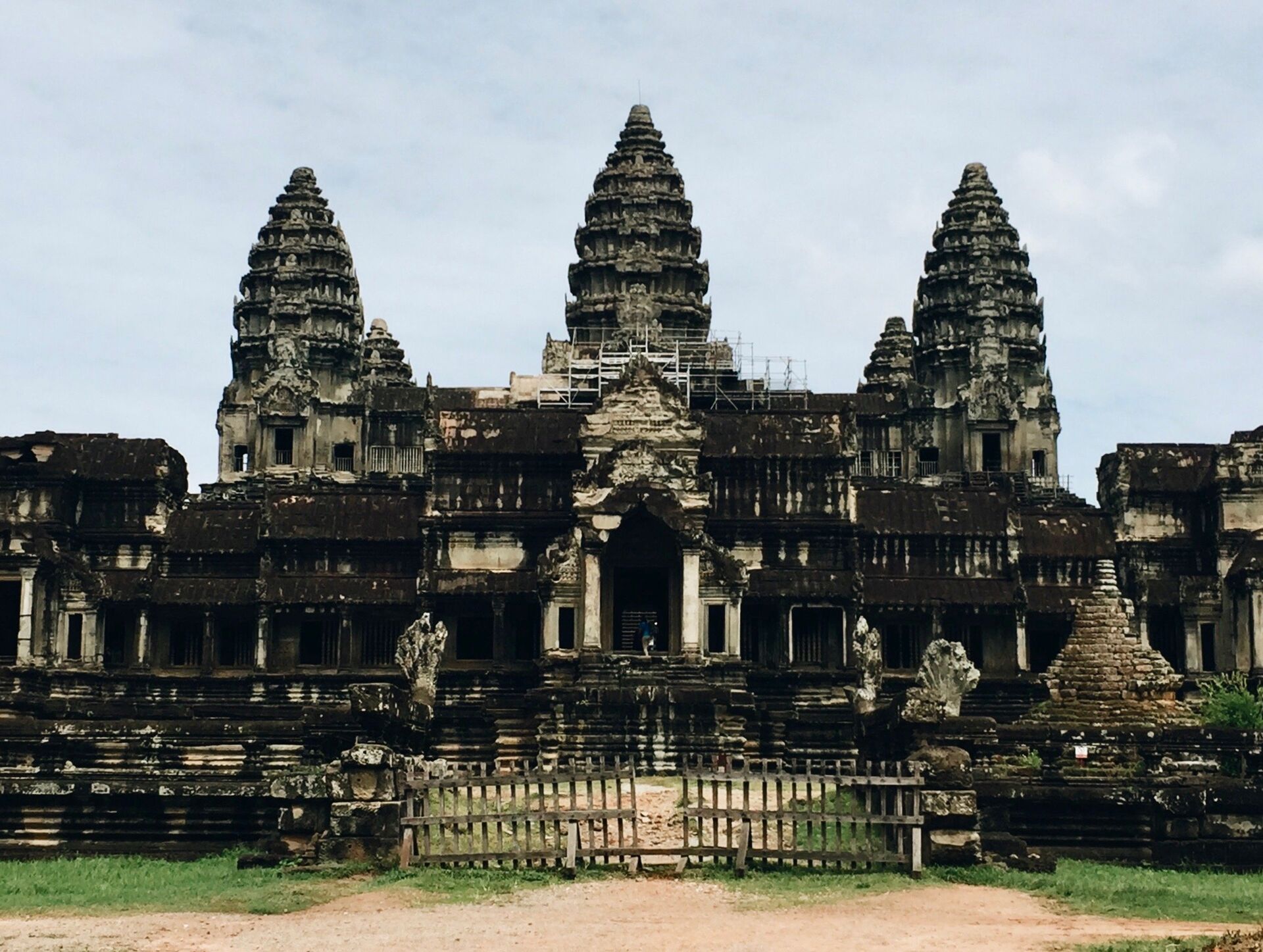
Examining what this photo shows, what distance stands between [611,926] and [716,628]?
1041 inches

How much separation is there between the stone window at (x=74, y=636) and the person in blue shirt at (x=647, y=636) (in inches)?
637

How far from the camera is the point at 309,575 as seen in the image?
1998 inches

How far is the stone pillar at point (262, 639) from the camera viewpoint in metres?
50.2

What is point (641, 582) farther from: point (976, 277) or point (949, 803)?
point (976, 277)

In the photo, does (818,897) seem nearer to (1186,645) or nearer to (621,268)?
(1186,645)

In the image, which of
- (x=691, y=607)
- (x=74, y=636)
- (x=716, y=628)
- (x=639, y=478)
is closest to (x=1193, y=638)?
(x=716, y=628)

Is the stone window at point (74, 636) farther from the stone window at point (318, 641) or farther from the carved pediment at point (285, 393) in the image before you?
the carved pediment at point (285, 393)

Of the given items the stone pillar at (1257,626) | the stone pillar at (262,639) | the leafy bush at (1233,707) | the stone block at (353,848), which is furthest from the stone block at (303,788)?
the stone pillar at (1257,626)

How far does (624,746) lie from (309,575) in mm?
13679

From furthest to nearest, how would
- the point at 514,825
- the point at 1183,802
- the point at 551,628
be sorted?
the point at 551,628 → the point at 1183,802 → the point at 514,825

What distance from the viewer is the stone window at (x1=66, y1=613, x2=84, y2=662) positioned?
51.8m

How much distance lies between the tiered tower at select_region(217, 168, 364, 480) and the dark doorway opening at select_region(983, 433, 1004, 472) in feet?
80.0

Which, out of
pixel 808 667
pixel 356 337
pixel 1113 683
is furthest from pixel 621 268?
pixel 1113 683

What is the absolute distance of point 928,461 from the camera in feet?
230
